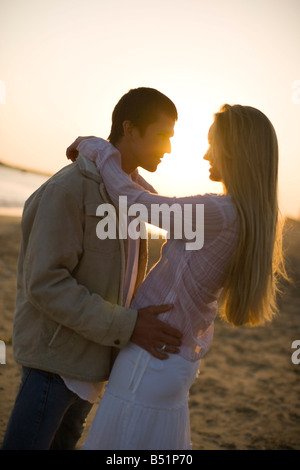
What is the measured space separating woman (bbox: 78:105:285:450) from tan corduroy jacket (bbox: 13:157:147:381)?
140mm

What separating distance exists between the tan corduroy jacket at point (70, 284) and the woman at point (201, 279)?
0.14 meters

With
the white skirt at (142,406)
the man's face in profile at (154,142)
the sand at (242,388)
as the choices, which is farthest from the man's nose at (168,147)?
the white skirt at (142,406)

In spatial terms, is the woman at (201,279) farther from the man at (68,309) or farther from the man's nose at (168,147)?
the man's nose at (168,147)

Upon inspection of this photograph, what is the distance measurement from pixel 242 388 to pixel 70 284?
420 cm

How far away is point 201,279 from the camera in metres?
2.23

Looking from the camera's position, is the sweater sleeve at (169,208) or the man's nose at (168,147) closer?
the sweater sleeve at (169,208)

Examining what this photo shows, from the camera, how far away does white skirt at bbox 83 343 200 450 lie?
2.12 metres

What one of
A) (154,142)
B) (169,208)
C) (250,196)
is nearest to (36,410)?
(169,208)

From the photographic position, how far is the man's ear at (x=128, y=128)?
8.87 feet

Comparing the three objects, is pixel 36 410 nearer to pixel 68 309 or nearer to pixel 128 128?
pixel 68 309

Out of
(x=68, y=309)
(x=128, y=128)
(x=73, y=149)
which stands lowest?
(x=68, y=309)

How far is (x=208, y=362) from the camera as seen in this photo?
645cm

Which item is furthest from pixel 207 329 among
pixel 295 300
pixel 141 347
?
pixel 295 300

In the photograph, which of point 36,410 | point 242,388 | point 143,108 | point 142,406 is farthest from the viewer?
point 242,388
